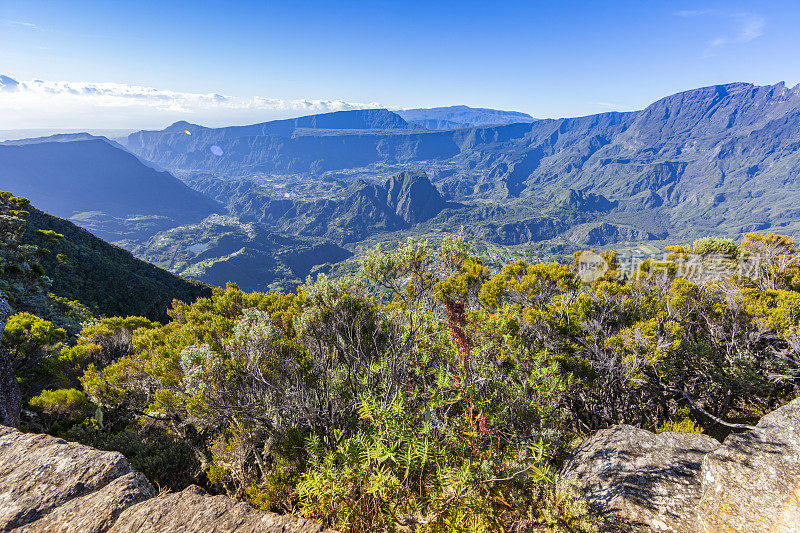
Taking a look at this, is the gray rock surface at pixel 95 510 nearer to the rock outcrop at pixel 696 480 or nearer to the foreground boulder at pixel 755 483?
the rock outcrop at pixel 696 480

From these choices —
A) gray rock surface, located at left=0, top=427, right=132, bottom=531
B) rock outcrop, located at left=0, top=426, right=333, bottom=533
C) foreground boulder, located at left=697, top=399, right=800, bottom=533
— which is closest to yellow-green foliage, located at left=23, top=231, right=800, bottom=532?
rock outcrop, located at left=0, top=426, right=333, bottom=533

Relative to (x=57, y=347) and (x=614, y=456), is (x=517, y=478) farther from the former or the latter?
(x=57, y=347)

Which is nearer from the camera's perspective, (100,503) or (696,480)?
(100,503)

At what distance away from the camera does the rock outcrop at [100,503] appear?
541cm

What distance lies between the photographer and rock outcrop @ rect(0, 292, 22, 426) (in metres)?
10.3

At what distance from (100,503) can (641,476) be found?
1164cm

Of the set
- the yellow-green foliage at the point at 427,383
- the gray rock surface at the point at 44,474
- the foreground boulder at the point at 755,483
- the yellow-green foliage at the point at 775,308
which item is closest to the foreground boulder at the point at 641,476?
the foreground boulder at the point at 755,483

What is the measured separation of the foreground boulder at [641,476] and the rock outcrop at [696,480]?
19 mm

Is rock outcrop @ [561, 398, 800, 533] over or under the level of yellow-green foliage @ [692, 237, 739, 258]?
under

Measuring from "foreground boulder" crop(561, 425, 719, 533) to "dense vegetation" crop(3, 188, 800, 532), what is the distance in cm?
97

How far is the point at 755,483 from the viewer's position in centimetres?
674

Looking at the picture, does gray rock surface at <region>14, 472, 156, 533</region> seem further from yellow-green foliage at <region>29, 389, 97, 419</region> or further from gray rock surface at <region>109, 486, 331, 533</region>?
yellow-green foliage at <region>29, 389, 97, 419</region>

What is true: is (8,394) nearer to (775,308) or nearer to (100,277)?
(775,308)

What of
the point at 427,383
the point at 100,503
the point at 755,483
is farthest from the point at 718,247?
the point at 100,503
